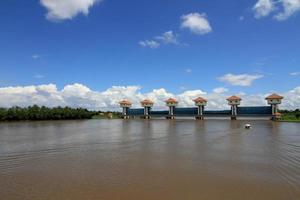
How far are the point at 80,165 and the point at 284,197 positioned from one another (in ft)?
19.1

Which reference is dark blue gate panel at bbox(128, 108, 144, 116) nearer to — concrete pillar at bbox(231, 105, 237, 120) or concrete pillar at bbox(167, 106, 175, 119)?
concrete pillar at bbox(167, 106, 175, 119)

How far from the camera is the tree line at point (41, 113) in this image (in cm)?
4538

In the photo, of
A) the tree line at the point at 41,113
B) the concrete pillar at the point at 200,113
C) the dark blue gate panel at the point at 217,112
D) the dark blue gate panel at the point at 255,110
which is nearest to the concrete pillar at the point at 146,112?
the concrete pillar at the point at 200,113

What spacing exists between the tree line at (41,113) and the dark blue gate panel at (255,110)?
102ft

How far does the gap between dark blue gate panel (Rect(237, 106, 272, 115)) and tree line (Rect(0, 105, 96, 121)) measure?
→ 31.0m

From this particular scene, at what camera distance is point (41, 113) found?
49.7 metres

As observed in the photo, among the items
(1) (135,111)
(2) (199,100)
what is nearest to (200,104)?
(2) (199,100)

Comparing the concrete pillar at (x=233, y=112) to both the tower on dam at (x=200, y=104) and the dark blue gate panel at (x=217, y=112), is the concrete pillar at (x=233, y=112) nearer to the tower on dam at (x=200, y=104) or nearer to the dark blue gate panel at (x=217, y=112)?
the dark blue gate panel at (x=217, y=112)

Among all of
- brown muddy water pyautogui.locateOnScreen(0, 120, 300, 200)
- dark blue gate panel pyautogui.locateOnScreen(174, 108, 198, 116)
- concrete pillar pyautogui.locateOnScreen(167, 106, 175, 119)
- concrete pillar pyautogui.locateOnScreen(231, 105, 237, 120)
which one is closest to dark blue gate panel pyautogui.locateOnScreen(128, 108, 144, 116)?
concrete pillar pyautogui.locateOnScreen(167, 106, 175, 119)

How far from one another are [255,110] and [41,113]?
112 feet

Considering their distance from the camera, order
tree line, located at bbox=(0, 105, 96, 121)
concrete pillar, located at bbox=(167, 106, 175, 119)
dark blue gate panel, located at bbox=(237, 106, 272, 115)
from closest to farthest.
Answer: dark blue gate panel, located at bbox=(237, 106, 272, 115) < tree line, located at bbox=(0, 105, 96, 121) < concrete pillar, located at bbox=(167, 106, 175, 119)

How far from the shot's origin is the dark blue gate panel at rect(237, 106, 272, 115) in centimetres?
3944

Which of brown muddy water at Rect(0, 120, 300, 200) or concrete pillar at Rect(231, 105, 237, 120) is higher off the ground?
concrete pillar at Rect(231, 105, 237, 120)

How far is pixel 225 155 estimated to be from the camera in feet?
36.0
